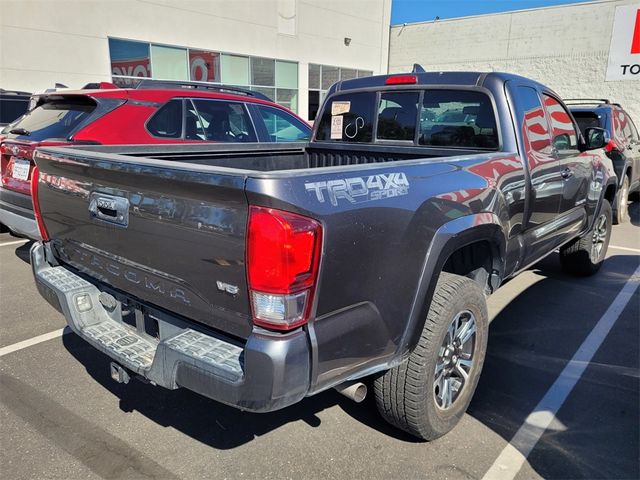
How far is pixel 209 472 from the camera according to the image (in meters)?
2.44

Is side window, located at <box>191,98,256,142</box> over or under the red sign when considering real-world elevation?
under

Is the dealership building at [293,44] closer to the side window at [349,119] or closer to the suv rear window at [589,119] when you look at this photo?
the side window at [349,119]

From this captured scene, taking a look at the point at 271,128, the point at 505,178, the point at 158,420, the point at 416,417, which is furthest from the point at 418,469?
the point at 271,128

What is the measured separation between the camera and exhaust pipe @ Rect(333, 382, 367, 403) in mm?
2236

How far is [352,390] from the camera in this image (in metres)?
2.28

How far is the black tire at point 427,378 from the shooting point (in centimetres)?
244

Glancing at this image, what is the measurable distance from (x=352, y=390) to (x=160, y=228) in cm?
113

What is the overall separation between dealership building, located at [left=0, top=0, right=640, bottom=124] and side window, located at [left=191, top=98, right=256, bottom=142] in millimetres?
9064

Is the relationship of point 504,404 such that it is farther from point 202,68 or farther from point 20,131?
point 202,68

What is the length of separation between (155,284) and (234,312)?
522 millimetres

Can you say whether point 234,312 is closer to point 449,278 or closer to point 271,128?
point 449,278

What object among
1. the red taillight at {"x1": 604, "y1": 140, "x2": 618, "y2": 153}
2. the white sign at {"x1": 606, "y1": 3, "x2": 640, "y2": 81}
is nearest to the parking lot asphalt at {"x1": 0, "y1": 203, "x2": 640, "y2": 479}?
the red taillight at {"x1": 604, "y1": 140, "x2": 618, "y2": 153}

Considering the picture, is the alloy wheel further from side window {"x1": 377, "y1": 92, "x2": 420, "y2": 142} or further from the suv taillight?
side window {"x1": 377, "y1": 92, "x2": 420, "y2": 142}

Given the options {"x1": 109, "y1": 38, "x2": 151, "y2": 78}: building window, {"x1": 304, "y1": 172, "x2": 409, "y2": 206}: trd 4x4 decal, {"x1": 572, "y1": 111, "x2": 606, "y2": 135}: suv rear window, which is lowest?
{"x1": 304, "y1": 172, "x2": 409, "y2": 206}: trd 4x4 decal
